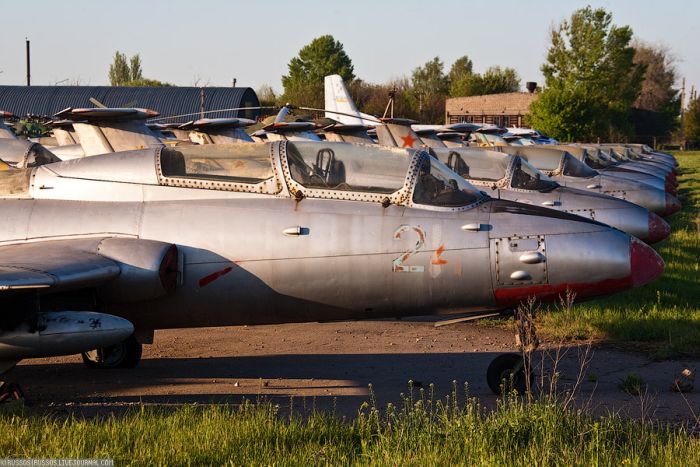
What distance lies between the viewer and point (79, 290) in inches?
348

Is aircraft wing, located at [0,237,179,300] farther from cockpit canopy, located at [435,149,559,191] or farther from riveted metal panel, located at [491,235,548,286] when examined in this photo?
cockpit canopy, located at [435,149,559,191]

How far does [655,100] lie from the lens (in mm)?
144250

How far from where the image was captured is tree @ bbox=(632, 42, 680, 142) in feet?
392

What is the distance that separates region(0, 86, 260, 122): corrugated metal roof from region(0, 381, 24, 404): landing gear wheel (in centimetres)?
6190

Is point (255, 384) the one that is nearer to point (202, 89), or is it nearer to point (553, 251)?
point (553, 251)

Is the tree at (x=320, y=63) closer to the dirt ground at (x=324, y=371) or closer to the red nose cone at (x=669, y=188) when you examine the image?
the red nose cone at (x=669, y=188)

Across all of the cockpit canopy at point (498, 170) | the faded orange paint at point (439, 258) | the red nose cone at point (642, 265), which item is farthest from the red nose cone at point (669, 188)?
the faded orange paint at point (439, 258)

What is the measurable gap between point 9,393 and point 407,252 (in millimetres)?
3654

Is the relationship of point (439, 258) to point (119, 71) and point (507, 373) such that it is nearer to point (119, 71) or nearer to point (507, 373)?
point (507, 373)

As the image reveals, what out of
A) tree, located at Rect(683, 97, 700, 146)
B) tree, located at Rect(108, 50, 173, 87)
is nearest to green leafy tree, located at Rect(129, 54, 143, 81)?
tree, located at Rect(108, 50, 173, 87)

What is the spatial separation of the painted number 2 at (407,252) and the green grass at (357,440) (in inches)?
78.6

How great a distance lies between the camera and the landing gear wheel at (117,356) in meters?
10.9

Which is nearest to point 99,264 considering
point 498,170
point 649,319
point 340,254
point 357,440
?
point 340,254

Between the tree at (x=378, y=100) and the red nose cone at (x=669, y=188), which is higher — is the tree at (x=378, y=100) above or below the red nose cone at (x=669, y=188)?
above
